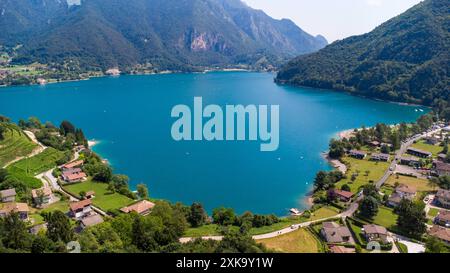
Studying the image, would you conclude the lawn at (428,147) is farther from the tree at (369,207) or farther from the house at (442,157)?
the tree at (369,207)

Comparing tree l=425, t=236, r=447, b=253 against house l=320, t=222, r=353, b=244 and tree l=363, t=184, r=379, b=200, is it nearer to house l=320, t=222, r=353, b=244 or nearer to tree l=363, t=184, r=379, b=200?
house l=320, t=222, r=353, b=244

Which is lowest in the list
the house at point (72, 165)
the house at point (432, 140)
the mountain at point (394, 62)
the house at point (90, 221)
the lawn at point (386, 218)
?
the lawn at point (386, 218)

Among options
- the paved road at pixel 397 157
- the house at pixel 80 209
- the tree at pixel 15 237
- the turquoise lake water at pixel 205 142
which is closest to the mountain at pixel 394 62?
the turquoise lake water at pixel 205 142

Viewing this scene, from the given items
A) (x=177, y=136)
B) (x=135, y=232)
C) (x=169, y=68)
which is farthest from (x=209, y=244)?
(x=169, y=68)

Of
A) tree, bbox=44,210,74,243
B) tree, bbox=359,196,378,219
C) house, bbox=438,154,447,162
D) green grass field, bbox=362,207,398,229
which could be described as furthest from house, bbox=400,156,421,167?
tree, bbox=44,210,74,243

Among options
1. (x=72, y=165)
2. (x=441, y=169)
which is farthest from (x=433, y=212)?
(x=72, y=165)
